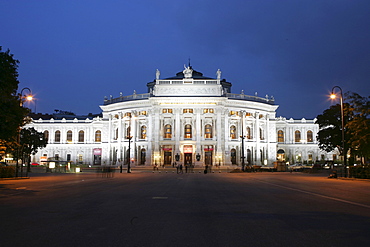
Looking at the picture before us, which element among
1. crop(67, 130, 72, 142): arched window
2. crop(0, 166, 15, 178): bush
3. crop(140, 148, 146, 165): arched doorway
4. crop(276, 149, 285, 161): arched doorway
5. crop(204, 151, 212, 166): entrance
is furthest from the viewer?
crop(67, 130, 72, 142): arched window

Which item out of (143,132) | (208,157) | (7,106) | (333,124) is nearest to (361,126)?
(333,124)

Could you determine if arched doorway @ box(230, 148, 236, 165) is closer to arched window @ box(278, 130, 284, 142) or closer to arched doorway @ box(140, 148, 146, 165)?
arched doorway @ box(140, 148, 146, 165)

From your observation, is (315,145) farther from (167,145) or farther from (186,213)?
(186,213)

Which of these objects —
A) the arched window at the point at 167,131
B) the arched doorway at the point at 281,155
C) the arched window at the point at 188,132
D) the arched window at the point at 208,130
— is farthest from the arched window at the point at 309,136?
the arched window at the point at 167,131

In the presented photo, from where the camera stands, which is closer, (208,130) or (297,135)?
(208,130)

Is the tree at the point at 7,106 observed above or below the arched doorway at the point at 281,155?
above

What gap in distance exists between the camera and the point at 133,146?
300ft

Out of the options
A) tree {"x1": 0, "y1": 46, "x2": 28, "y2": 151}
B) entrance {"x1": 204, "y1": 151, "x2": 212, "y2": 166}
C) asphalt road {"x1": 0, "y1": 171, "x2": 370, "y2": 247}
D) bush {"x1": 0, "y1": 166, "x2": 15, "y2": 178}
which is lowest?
asphalt road {"x1": 0, "y1": 171, "x2": 370, "y2": 247}

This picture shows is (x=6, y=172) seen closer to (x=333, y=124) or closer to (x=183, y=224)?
(x=183, y=224)

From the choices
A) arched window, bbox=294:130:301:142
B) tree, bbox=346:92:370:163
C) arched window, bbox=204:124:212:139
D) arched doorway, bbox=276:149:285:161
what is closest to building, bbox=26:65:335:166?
arched window, bbox=204:124:212:139

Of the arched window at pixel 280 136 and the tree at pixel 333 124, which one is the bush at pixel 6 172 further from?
the arched window at pixel 280 136

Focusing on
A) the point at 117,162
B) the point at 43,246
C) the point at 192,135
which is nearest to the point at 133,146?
the point at 117,162

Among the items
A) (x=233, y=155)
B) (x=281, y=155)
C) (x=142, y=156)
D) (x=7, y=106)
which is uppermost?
(x=7, y=106)

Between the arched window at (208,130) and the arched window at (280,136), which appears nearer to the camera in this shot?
the arched window at (208,130)
